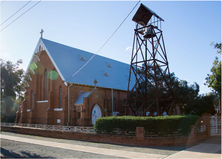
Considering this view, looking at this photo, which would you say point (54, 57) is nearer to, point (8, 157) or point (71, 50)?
point (71, 50)

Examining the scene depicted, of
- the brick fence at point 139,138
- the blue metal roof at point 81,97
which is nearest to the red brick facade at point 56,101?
the blue metal roof at point 81,97

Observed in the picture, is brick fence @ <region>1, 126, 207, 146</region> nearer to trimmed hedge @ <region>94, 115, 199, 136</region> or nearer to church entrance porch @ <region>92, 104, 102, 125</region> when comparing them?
trimmed hedge @ <region>94, 115, 199, 136</region>

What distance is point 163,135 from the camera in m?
15.3

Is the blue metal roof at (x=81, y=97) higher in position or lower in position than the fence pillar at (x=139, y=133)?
higher

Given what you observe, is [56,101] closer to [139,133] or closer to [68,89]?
[68,89]

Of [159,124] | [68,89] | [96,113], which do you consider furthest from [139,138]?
[68,89]

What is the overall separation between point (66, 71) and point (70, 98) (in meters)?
3.86

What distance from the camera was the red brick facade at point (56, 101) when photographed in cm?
2773

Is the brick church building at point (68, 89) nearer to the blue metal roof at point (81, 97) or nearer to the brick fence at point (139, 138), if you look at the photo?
the blue metal roof at point (81, 97)

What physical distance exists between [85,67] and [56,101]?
6753 millimetres

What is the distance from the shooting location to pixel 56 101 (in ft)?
97.5

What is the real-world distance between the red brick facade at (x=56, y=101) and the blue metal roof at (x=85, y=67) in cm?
104

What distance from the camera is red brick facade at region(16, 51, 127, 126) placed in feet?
91.0

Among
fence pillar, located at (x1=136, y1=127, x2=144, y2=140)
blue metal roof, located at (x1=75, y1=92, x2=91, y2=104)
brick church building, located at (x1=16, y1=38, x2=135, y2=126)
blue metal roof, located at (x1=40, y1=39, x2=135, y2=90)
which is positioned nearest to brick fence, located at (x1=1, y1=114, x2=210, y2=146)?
fence pillar, located at (x1=136, y1=127, x2=144, y2=140)
